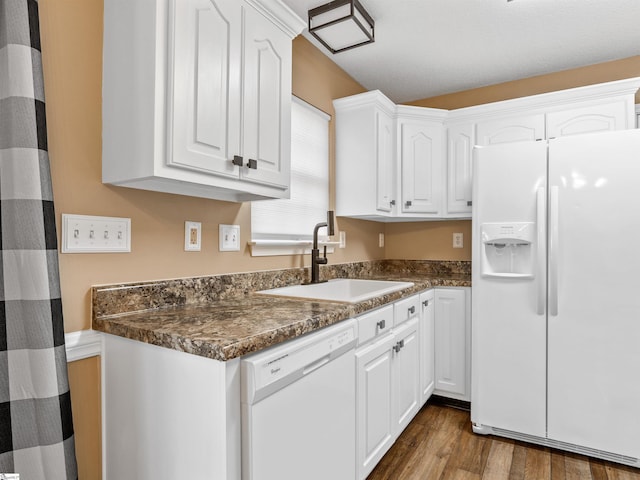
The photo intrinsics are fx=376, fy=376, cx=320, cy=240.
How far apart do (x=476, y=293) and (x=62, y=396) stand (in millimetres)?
2104

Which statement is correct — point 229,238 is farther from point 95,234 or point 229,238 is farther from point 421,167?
point 421,167

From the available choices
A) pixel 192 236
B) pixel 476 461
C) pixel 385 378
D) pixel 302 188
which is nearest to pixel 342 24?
pixel 302 188

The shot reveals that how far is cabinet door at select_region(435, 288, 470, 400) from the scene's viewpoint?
8.59 ft

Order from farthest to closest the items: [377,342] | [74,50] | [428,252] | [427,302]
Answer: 1. [428,252]
2. [427,302]
3. [377,342]
4. [74,50]

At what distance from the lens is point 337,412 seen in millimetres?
1400

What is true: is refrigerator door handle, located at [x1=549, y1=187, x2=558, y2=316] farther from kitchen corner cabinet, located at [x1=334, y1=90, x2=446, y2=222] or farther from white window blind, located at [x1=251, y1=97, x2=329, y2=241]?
white window blind, located at [x1=251, y1=97, x2=329, y2=241]

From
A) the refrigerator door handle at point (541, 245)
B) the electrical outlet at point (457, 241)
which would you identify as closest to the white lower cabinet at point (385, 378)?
the refrigerator door handle at point (541, 245)

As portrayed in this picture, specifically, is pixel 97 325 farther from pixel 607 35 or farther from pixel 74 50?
pixel 607 35

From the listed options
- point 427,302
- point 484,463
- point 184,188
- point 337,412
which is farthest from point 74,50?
point 484,463

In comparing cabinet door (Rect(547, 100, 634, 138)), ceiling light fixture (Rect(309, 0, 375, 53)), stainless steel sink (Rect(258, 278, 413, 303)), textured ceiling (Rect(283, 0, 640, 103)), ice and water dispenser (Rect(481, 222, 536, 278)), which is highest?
textured ceiling (Rect(283, 0, 640, 103))

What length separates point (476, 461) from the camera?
2.02 metres

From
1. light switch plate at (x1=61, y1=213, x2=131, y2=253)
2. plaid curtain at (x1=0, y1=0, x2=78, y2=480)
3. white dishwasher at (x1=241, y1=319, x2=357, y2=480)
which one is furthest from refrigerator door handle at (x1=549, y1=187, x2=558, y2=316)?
plaid curtain at (x1=0, y1=0, x2=78, y2=480)

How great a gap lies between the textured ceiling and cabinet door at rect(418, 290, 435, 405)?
1.66m

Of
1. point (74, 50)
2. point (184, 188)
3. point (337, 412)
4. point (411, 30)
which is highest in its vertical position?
point (411, 30)
